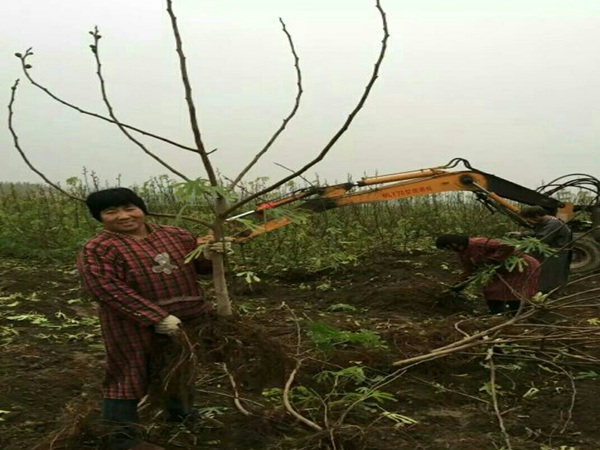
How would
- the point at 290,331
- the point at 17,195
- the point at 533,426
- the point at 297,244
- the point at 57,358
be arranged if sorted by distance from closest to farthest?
the point at 533,426 → the point at 57,358 → the point at 290,331 → the point at 297,244 → the point at 17,195

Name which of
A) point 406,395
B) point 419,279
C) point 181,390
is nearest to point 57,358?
point 181,390

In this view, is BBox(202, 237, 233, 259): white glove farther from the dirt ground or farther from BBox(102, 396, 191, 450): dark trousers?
BBox(102, 396, 191, 450): dark trousers

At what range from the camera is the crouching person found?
589 centimetres

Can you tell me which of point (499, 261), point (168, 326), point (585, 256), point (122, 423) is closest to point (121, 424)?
point (122, 423)

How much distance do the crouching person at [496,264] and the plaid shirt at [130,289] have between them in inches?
143

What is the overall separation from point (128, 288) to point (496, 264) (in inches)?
159

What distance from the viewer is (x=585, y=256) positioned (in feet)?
28.5

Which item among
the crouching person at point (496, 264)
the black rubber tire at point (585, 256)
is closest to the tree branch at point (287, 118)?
the crouching person at point (496, 264)

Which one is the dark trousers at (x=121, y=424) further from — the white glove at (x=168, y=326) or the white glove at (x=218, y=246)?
the white glove at (x=218, y=246)

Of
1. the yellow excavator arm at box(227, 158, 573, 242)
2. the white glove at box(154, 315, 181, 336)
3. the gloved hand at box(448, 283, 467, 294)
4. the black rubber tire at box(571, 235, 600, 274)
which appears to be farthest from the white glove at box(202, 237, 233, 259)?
the black rubber tire at box(571, 235, 600, 274)

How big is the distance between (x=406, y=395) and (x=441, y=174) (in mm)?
4315

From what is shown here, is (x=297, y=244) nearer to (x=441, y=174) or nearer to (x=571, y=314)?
(x=441, y=174)

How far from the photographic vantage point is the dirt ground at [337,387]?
3.13 meters

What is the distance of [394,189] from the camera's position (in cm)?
779
